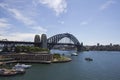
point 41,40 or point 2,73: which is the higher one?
point 41,40

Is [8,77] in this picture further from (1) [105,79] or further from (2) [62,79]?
(1) [105,79]

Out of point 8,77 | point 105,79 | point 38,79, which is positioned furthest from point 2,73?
point 105,79

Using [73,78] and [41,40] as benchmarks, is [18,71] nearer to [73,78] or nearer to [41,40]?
[73,78]

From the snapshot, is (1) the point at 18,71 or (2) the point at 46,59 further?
(2) the point at 46,59

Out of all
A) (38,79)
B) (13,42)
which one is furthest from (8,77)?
(13,42)

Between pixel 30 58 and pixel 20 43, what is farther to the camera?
pixel 20 43

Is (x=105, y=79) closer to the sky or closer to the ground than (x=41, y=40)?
closer to the ground

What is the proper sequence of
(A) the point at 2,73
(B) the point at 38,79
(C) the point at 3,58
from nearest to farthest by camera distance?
(B) the point at 38,79
(A) the point at 2,73
(C) the point at 3,58

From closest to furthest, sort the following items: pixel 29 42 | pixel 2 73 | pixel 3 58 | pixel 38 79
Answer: pixel 38 79 < pixel 2 73 < pixel 3 58 < pixel 29 42

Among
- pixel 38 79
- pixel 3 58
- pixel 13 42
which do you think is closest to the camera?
pixel 38 79
